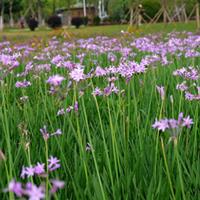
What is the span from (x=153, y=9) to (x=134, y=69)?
3541cm

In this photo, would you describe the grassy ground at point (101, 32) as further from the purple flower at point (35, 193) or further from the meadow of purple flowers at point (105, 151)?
the purple flower at point (35, 193)

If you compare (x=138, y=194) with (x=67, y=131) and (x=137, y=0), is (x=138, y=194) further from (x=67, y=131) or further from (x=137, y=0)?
(x=137, y=0)

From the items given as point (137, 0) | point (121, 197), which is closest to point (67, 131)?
point (121, 197)

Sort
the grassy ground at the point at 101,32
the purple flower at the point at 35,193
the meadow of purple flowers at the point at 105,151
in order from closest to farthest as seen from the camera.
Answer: the purple flower at the point at 35,193 < the meadow of purple flowers at the point at 105,151 < the grassy ground at the point at 101,32

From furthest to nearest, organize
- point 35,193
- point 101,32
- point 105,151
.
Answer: point 101,32
point 105,151
point 35,193

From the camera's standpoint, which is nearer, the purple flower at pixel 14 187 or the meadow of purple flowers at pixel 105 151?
the purple flower at pixel 14 187

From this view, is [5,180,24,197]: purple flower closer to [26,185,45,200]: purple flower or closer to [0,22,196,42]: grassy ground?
[26,185,45,200]: purple flower

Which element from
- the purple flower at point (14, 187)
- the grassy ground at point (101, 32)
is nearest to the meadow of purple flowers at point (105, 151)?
the purple flower at point (14, 187)

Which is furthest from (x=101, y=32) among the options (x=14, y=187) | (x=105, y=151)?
(x=14, y=187)

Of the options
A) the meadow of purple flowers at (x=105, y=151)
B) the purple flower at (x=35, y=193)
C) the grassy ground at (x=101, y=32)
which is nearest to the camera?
the purple flower at (x=35, y=193)

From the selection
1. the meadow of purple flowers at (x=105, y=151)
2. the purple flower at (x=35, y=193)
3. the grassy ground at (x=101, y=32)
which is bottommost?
the grassy ground at (x=101, y=32)

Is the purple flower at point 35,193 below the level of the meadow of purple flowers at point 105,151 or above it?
above

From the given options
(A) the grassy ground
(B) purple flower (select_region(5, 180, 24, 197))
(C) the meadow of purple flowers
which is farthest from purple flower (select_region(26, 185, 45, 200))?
(A) the grassy ground

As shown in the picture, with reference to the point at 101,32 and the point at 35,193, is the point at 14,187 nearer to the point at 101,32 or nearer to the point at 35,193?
the point at 35,193
